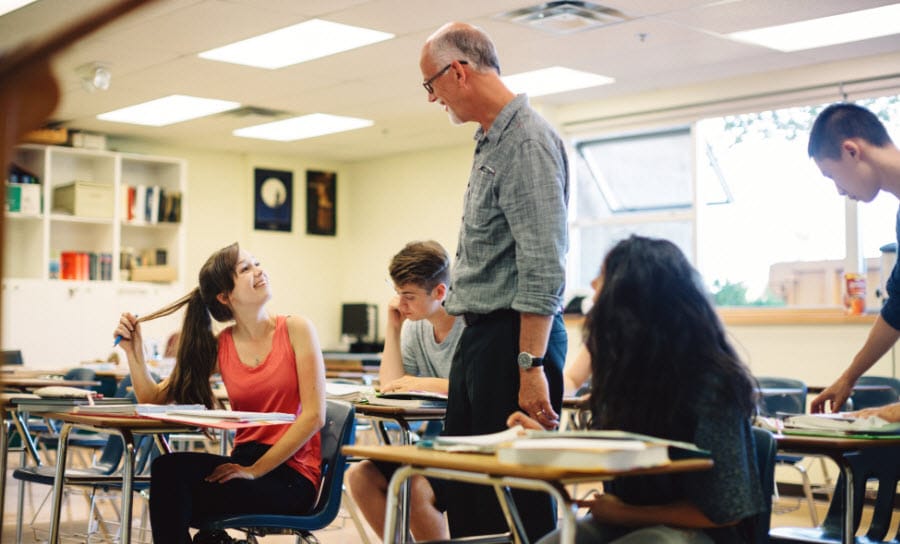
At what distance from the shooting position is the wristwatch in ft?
7.16

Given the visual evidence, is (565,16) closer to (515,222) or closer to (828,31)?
(828,31)

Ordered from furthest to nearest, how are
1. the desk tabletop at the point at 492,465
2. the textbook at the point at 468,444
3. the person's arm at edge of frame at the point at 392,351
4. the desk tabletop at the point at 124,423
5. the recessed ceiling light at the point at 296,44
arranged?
the recessed ceiling light at the point at 296,44, the person's arm at edge of frame at the point at 392,351, the desk tabletop at the point at 124,423, the textbook at the point at 468,444, the desk tabletop at the point at 492,465

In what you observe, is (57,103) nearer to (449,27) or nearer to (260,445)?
(449,27)

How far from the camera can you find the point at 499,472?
1.48 metres

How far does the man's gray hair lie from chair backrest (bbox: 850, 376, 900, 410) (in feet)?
11.1

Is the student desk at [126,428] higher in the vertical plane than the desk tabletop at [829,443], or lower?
lower

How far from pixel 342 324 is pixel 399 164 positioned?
1.67 m

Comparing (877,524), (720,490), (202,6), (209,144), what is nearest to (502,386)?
(720,490)

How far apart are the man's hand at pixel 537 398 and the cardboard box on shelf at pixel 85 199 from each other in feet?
24.0

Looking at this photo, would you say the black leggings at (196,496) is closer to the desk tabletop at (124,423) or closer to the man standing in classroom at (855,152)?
the desk tabletop at (124,423)

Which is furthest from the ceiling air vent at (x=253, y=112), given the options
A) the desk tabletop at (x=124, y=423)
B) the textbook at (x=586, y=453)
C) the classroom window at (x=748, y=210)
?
the textbook at (x=586, y=453)

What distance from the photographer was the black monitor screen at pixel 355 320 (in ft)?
33.4

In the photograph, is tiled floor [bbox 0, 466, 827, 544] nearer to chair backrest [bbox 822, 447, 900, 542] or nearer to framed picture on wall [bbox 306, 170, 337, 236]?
chair backrest [bbox 822, 447, 900, 542]

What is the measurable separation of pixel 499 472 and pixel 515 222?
34.7 inches
